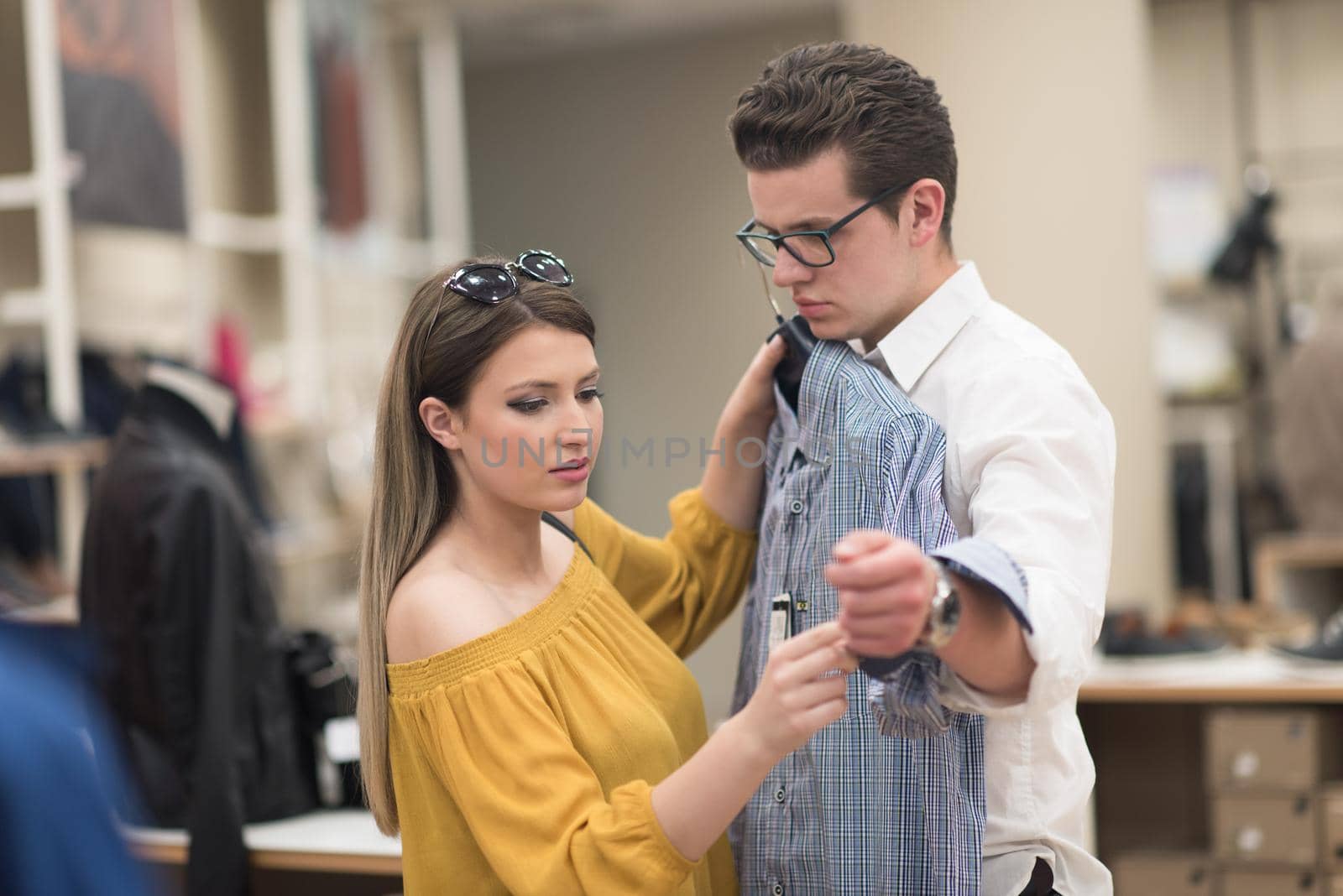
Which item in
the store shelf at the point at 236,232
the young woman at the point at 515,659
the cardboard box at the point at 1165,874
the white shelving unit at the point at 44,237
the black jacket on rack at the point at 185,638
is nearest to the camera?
the young woman at the point at 515,659

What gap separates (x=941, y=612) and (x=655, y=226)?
177cm

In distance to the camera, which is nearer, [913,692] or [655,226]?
[913,692]

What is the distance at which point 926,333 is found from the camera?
162 centimetres

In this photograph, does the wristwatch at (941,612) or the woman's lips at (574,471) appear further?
the woman's lips at (574,471)

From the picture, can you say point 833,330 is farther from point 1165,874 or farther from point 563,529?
point 1165,874

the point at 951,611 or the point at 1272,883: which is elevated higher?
the point at 951,611

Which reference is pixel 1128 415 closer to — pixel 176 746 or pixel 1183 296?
pixel 176 746

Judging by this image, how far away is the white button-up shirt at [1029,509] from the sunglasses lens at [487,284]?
1.54 ft

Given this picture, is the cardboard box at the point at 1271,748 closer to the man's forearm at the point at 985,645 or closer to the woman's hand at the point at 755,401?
the woman's hand at the point at 755,401

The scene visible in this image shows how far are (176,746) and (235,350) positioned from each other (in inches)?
110

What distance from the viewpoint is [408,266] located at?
6480mm

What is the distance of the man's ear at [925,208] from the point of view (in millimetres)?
1582

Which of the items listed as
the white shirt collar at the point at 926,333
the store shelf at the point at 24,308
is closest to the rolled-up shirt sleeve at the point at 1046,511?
the white shirt collar at the point at 926,333

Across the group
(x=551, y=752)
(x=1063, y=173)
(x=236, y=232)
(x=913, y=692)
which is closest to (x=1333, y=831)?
(x=1063, y=173)
